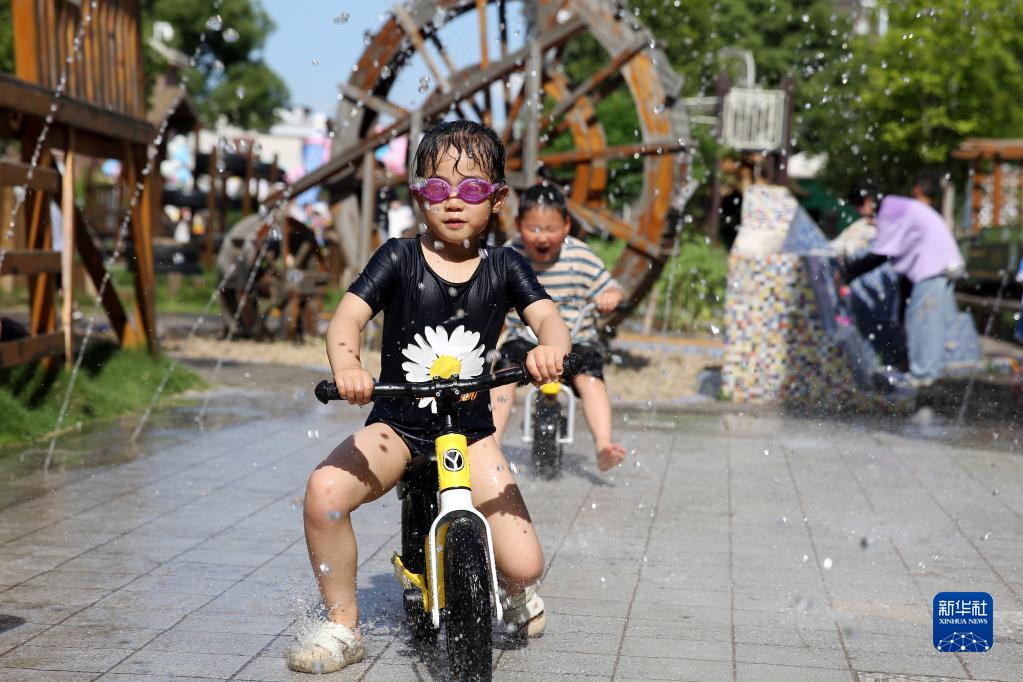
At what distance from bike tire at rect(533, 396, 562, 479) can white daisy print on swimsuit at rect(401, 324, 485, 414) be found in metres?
3.24

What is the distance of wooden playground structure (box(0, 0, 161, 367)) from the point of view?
8.22 metres

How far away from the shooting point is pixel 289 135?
76688 mm

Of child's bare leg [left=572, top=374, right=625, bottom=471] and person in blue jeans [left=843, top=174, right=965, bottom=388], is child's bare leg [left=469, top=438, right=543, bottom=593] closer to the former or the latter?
child's bare leg [left=572, top=374, right=625, bottom=471]

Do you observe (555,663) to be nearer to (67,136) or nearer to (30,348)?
(30,348)

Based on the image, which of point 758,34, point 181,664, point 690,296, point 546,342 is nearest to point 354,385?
point 546,342

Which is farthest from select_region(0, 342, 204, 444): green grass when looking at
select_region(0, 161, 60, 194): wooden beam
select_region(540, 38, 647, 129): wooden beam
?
select_region(540, 38, 647, 129): wooden beam

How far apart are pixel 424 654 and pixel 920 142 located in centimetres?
2941

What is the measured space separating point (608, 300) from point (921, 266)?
17.6ft

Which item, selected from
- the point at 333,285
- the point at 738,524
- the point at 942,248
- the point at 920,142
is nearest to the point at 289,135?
the point at 920,142

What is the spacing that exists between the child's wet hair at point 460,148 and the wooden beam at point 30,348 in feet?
14.3

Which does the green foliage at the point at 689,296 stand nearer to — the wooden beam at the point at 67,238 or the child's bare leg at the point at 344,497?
the wooden beam at the point at 67,238

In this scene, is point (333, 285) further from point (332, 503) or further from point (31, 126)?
point (332, 503)

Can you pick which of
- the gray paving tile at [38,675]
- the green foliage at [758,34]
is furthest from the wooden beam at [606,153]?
the green foliage at [758,34]

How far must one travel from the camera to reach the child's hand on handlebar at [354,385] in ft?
10.9
